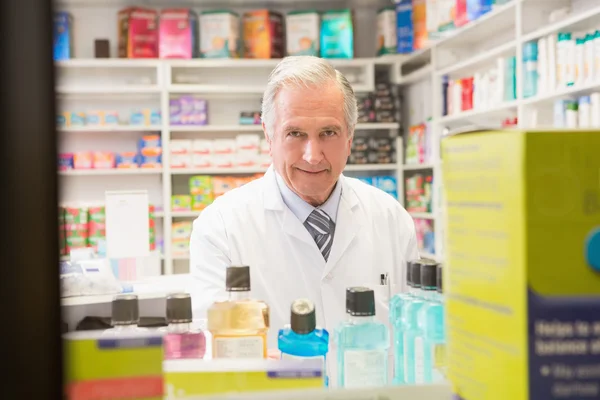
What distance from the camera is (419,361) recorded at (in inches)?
42.1

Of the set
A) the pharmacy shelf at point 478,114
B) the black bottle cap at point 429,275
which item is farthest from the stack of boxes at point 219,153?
the black bottle cap at point 429,275

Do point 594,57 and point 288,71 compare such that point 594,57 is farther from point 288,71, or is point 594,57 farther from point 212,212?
point 212,212

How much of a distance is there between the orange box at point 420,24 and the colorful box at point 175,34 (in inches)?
85.9

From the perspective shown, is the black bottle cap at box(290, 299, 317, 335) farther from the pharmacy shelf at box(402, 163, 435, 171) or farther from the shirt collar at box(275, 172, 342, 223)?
the pharmacy shelf at box(402, 163, 435, 171)

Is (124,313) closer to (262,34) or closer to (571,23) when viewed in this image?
(571,23)

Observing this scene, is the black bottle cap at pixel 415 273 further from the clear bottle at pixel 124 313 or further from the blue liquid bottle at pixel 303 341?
the clear bottle at pixel 124 313

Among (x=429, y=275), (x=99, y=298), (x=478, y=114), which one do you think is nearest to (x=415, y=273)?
(x=429, y=275)

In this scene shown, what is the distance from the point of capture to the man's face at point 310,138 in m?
2.19

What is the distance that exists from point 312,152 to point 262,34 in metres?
4.71

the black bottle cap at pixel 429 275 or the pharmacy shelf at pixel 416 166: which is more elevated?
the pharmacy shelf at pixel 416 166

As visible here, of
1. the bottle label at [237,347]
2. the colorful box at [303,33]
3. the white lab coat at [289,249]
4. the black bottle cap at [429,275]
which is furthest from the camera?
the colorful box at [303,33]

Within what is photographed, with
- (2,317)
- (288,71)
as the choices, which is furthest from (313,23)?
(2,317)

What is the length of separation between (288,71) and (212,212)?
54 cm

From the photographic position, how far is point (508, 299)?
0.71 m
